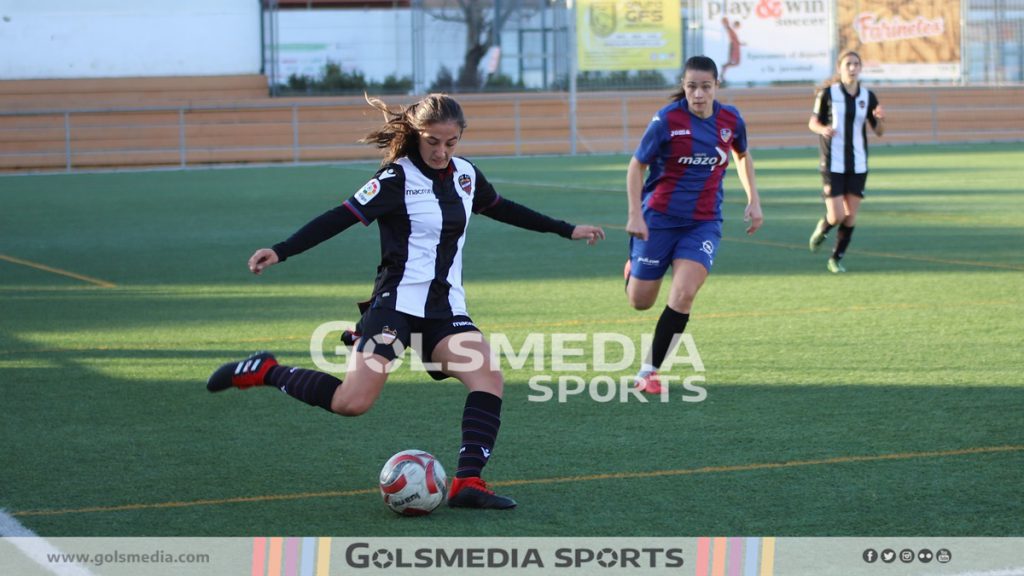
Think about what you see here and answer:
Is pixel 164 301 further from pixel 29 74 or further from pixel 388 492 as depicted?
pixel 29 74

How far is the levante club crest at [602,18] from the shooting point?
3788cm

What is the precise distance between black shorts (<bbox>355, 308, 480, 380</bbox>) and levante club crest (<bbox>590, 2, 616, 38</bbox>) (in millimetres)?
33050

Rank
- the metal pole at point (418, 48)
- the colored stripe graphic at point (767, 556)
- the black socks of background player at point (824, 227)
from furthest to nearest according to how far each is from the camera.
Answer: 1. the metal pole at point (418, 48)
2. the black socks of background player at point (824, 227)
3. the colored stripe graphic at point (767, 556)

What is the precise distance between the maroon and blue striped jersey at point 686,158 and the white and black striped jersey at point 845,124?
547 centimetres

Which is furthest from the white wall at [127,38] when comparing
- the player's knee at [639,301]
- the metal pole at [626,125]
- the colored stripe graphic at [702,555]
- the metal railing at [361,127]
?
the colored stripe graphic at [702,555]

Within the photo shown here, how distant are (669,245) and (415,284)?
2632 millimetres

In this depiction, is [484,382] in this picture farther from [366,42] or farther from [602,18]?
[366,42]

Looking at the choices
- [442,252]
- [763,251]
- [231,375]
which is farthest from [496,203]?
[763,251]

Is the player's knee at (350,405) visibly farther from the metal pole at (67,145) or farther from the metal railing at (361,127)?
the metal pole at (67,145)

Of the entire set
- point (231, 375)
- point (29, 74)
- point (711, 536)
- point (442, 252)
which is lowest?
point (711, 536)

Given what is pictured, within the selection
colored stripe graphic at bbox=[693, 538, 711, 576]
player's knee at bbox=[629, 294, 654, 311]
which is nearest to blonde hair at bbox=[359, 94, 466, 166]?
colored stripe graphic at bbox=[693, 538, 711, 576]

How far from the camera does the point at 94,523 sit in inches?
203

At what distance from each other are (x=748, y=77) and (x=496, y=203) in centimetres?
3338

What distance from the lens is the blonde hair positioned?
5.47 metres
